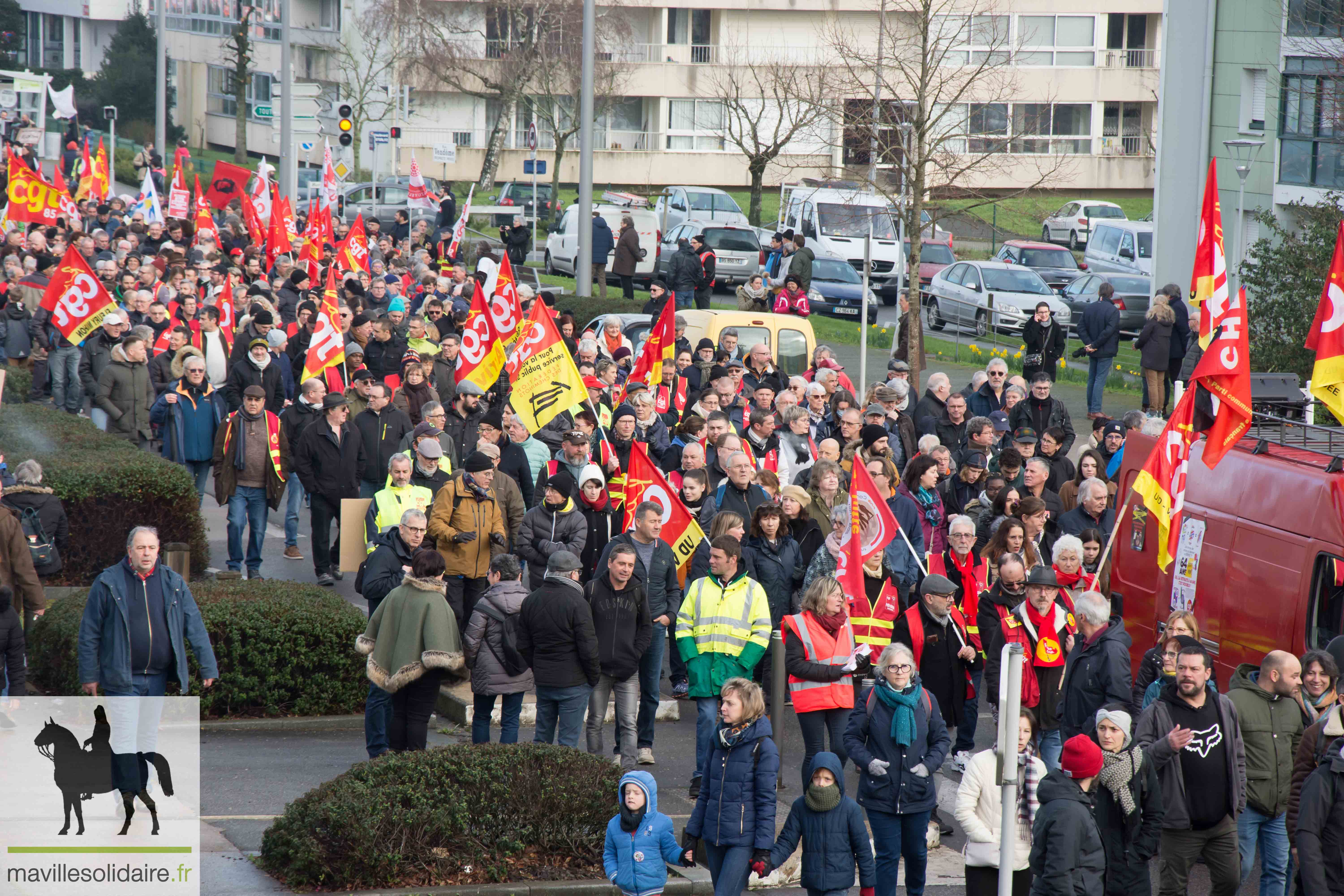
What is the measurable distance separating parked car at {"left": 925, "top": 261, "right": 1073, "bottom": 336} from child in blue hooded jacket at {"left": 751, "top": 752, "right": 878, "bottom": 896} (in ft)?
79.6

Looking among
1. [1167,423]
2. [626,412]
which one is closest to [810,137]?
[626,412]

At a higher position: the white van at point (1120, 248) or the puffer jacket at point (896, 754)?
the white van at point (1120, 248)

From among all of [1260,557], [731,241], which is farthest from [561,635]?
[731,241]

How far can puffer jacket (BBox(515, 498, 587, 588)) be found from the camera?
39.8 feet

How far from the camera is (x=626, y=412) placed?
1484 centimetres

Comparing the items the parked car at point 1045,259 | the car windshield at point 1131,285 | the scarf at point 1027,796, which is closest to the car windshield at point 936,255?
the parked car at point 1045,259

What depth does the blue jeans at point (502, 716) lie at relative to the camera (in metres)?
10.7

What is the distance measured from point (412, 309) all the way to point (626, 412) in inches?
375

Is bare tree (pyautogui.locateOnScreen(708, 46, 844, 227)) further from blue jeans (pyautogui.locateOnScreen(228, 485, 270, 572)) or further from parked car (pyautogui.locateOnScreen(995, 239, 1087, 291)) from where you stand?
blue jeans (pyautogui.locateOnScreen(228, 485, 270, 572))

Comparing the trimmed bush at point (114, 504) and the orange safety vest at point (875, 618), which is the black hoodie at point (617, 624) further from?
the trimmed bush at point (114, 504)

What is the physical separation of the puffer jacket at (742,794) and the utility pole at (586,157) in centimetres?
1828

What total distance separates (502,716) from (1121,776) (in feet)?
13.9

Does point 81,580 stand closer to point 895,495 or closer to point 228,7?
point 895,495

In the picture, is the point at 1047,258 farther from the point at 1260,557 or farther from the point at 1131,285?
the point at 1260,557
